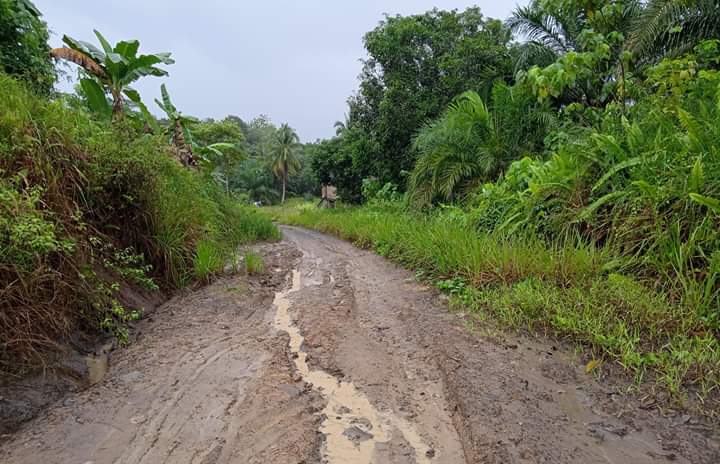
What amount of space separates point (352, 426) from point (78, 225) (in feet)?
8.23

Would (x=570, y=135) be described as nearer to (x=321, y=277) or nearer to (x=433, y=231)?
(x=433, y=231)

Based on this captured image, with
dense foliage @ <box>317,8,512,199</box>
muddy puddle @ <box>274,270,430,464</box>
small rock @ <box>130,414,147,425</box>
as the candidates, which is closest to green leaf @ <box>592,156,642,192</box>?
muddy puddle @ <box>274,270,430,464</box>

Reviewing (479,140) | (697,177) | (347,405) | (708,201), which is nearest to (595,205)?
(697,177)

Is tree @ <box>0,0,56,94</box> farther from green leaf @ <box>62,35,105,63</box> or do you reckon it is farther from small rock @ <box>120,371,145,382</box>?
small rock @ <box>120,371,145,382</box>

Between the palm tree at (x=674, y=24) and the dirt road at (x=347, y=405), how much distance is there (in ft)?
29.0

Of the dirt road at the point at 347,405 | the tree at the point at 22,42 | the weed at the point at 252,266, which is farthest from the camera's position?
the weed at the point at 252,266

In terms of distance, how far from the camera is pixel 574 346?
271 cm

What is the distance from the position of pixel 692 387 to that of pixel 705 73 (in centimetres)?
358

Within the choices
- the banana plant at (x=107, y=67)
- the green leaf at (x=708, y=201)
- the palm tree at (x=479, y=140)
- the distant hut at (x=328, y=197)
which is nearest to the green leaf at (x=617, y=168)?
the green leaf at (x=708, y=201)

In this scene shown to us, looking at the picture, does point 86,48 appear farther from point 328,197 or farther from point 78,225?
point 328,197

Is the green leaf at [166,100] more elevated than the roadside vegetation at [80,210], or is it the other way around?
the green leaf at [166,100]

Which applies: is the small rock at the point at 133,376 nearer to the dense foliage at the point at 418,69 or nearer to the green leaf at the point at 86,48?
the green leaf at the point at 86,48

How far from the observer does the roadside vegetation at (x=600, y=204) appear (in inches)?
106

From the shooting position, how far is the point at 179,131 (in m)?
7.95
